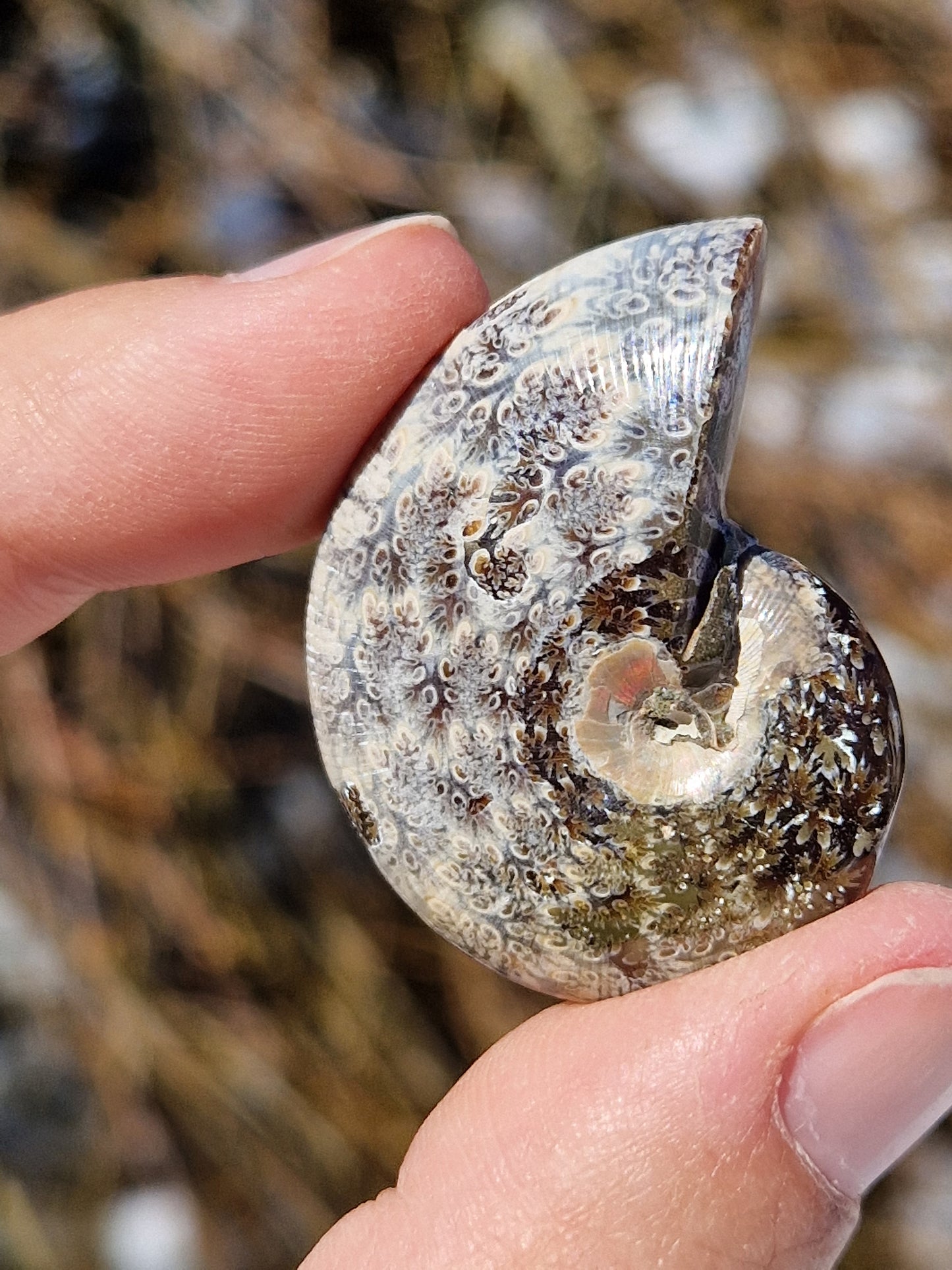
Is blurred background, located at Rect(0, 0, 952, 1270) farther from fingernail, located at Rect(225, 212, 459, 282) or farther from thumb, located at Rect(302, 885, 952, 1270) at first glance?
thumb, located at Rect(302, 885, 952, 1270)

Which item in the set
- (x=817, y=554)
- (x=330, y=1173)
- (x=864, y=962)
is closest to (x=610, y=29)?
(x=817, y=554)

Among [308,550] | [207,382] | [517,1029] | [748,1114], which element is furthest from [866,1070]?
[308,550]

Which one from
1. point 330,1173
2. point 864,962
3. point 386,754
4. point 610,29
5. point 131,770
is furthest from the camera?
point 610,29

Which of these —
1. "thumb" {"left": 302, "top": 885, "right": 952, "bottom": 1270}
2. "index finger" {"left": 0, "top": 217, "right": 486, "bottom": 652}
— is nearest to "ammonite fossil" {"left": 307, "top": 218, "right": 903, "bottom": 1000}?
"thumb" {"left": 302, "top": 885, "right": 952, "bottom": 1270}

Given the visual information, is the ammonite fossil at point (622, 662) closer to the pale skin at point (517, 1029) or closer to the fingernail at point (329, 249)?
the pale skin at point (517, 1029)

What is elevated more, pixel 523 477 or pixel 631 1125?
pixel 523 477

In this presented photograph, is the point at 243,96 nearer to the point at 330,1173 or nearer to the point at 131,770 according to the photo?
the point at 131,770

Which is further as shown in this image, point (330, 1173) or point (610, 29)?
point (610, 29)
